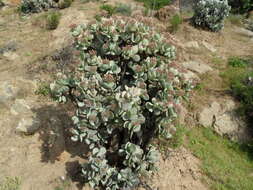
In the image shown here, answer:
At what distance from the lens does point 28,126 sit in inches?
150

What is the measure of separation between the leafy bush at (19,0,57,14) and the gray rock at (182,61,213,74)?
5.80 meters

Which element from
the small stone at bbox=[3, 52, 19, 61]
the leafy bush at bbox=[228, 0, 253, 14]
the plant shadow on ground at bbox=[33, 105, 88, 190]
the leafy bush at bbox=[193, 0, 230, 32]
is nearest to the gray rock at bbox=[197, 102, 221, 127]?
the plant shadow on ground at bbox=[33, 105, 88, 190]

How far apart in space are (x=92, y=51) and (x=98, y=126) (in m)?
0.83

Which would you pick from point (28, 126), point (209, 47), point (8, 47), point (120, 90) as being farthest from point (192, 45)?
point (8, 47)

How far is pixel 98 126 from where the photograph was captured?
8.87 ft

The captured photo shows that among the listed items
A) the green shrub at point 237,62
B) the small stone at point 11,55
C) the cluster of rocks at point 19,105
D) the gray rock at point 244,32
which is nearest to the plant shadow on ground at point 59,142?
the cluster of rocks at point 19,105

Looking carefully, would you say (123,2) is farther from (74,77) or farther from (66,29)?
(74,77)

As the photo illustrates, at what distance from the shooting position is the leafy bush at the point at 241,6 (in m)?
9.20

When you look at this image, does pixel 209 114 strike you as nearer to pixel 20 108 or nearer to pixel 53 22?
pixel 20 108

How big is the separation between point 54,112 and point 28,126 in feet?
1.66

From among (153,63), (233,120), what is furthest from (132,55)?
(233,120)

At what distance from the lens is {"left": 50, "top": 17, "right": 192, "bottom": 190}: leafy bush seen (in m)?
2.54

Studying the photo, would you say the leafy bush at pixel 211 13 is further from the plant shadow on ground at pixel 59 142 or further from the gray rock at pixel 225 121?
the plant shadow on ground at pixel 59 142

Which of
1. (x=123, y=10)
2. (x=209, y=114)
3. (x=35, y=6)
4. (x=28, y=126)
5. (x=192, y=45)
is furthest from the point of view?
(x=35, y=6)
